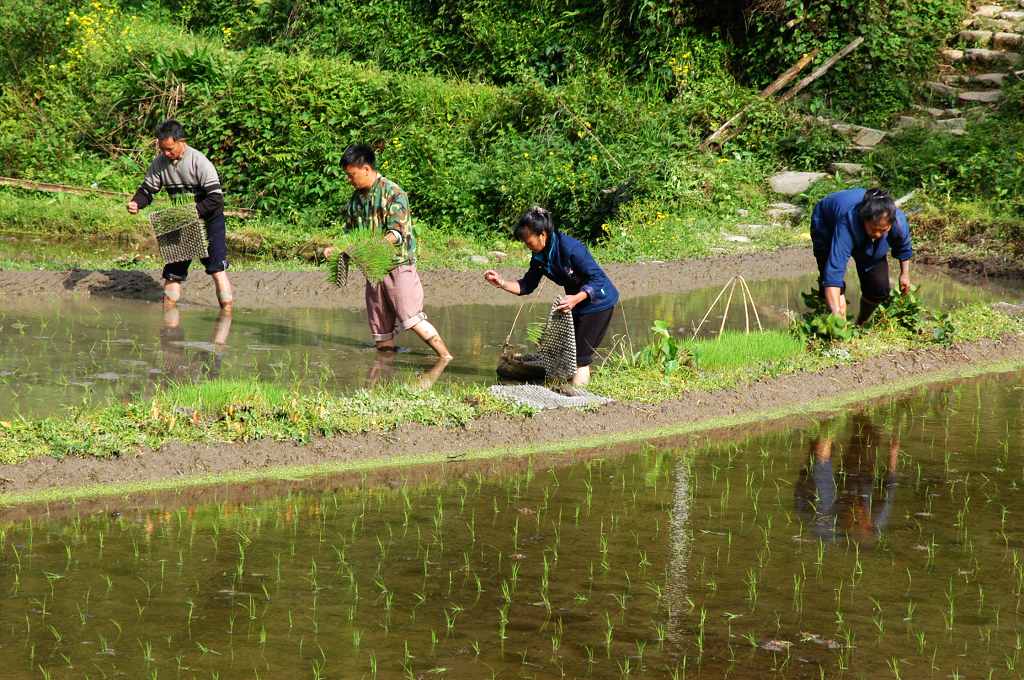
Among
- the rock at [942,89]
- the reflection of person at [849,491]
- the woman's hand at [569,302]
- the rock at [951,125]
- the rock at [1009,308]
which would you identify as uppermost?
the rock at [942,89]

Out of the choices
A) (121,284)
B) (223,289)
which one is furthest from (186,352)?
(121,284)

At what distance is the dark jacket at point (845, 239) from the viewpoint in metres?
8.63

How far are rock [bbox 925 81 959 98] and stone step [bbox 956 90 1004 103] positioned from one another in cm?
12

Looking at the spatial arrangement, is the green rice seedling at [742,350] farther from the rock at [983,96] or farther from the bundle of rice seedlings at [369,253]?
the rock at [983,96]

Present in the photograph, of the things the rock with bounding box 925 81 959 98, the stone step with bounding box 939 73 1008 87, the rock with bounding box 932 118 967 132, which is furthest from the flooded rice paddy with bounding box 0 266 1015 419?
the stone step with bounding box 939 73 1008 87

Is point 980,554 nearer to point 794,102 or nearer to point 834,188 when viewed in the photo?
point 834,188

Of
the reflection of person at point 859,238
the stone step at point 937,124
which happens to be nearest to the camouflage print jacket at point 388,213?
the reflection of person at point 859,238

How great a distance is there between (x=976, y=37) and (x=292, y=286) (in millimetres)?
12391

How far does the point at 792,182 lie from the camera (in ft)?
56.4

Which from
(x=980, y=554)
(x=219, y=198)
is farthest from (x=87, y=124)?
(x=980, y=554)

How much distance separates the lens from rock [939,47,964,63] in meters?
19.2

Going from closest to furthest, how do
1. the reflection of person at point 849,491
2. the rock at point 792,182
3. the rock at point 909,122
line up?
the reflection of person at point 849,491 → the rock at point 792,182 → the rock at point 909,122

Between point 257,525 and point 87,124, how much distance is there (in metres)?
12.5

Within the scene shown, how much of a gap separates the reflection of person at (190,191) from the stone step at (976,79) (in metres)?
12.3
